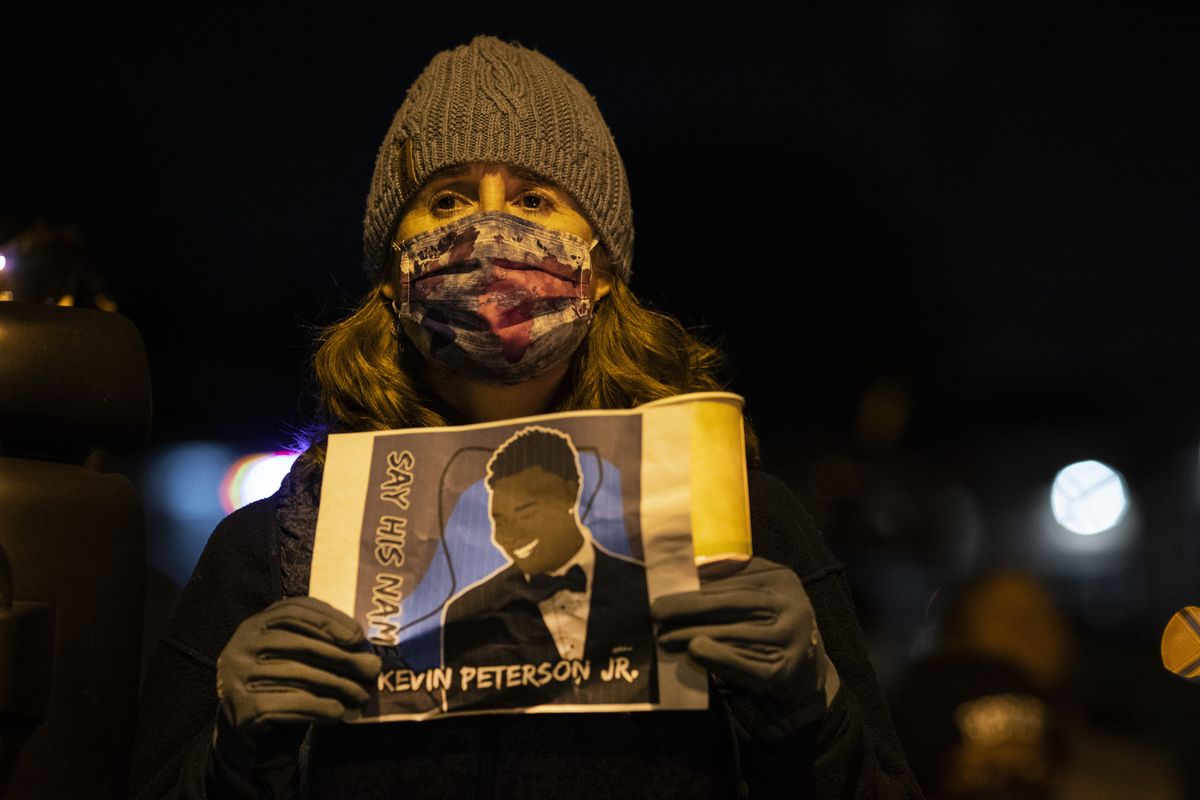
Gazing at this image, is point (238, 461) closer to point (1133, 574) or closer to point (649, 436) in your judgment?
point (1133, 574)

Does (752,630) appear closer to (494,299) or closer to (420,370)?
(494,299)

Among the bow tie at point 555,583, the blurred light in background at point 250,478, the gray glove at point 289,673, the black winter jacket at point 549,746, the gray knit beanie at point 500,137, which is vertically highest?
the blurred light in background at point 250,478

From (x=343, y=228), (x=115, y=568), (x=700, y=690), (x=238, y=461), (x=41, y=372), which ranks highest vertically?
(x=343, y=228)

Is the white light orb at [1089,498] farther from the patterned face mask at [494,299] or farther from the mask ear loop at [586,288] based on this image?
the patterned face mask at [494,299]

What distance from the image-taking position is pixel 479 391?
7.11 ft

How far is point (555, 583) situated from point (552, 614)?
4 cm

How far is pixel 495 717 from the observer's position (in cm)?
188

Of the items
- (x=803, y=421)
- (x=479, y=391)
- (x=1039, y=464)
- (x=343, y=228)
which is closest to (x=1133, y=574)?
(x=1039, y=464)

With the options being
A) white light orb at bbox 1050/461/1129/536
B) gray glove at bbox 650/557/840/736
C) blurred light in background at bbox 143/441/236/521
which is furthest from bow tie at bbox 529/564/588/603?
white light orb at bbox 1050/461/1129/536

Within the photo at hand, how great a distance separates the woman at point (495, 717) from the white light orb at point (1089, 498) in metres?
15.1

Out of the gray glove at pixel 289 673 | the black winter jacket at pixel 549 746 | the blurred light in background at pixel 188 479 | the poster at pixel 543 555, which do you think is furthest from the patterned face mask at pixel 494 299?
the blurred light in background at pixel 188 479

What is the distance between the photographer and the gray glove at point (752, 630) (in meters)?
1.64

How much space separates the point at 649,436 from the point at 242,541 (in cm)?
75

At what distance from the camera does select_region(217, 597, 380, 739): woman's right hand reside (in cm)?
170
